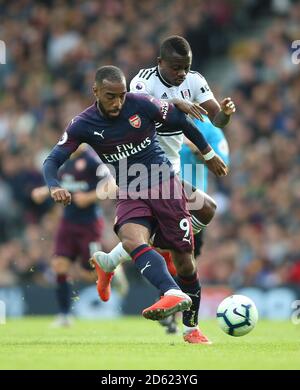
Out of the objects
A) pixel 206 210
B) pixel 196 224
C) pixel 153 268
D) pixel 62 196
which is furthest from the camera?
pixel 196 224

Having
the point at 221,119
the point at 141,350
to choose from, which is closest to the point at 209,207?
the point at 221,119

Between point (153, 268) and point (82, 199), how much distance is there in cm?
519

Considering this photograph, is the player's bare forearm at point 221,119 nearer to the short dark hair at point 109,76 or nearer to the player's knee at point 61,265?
the short dark hair at point 109,76

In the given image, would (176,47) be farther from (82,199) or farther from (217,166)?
(82,199)

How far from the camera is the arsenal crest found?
8617 millimetres

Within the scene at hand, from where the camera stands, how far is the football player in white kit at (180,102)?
9.09 m

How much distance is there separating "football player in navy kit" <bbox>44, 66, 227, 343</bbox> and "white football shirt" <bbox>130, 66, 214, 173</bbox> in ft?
2.26

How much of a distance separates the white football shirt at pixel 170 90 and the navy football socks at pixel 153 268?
4.56 feet

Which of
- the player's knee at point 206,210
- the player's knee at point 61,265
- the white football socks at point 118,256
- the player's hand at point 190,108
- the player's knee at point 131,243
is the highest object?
the player's knee at point 61,265

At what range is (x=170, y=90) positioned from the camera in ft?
31.2
